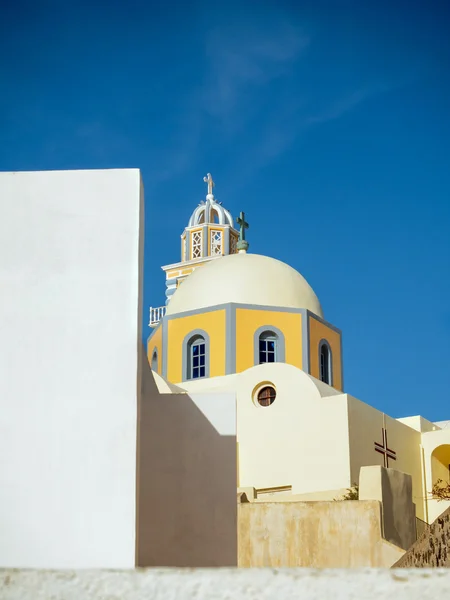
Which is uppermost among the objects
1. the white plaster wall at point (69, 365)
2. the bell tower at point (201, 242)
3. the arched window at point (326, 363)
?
the bell tower at point (201, 242)

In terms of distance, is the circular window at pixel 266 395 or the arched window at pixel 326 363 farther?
the arched window at pixel 326 363

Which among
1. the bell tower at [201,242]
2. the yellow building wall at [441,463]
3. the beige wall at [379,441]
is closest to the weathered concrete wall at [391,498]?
the beige wall at [379,441]

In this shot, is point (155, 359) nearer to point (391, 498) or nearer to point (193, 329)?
point (193, 329)

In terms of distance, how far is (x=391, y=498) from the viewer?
46.2ft

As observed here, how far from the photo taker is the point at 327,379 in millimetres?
22969

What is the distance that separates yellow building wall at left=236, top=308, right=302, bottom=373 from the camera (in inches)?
853

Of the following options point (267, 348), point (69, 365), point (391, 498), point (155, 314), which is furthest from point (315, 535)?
point (155, 314)

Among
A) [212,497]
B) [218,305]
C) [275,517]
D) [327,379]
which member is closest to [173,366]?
[218,305]

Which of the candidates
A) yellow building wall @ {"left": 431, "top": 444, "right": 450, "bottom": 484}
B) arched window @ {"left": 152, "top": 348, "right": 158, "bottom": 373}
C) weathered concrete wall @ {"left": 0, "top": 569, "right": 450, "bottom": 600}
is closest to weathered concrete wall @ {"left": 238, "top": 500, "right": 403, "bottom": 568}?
yellow building wall @ {"left": 431, "top": 444, "right": 450, "bottom": 484}

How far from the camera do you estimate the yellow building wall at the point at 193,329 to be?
71.3ft

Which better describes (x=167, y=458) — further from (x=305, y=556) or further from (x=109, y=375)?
(x=305, y=556)

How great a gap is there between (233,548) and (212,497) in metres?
0.57

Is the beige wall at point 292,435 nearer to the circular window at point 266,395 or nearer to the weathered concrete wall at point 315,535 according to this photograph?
the circular window at point 266,395

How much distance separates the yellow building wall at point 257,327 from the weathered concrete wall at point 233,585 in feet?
65.9
